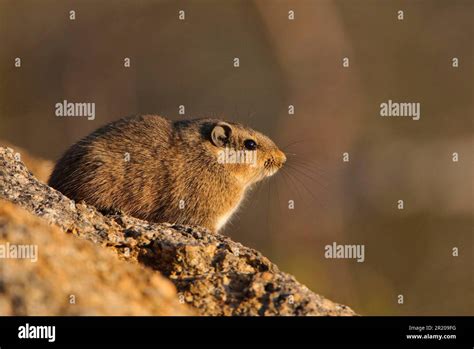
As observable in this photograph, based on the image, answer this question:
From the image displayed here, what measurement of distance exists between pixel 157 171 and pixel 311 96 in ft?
48.7

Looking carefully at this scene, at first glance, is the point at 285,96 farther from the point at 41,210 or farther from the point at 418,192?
the point at 41,210

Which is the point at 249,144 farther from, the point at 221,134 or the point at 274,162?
the point at 221,134

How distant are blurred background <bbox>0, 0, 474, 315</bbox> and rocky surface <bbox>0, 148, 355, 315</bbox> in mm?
11306

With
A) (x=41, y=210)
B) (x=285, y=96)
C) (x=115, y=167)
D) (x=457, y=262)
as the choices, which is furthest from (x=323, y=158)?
(x=41, y=210)

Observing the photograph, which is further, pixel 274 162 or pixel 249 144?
pixel 274 162

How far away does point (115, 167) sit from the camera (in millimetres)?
8773

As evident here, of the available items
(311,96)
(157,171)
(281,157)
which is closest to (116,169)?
(157,171)

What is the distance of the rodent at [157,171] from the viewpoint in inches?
342

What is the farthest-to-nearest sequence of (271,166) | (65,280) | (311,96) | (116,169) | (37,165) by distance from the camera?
1. (311,96)
2. (37,165)
3. (271,166)
4. (116,169)
5. (65,280)

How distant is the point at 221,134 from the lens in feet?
32.6

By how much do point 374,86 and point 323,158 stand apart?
4112mm

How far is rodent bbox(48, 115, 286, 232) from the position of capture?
28.5ft

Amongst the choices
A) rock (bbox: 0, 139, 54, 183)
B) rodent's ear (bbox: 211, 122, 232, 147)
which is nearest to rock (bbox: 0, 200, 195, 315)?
rodent's ear (bbox: 211, 122, 232, 147)

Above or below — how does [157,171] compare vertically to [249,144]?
below
